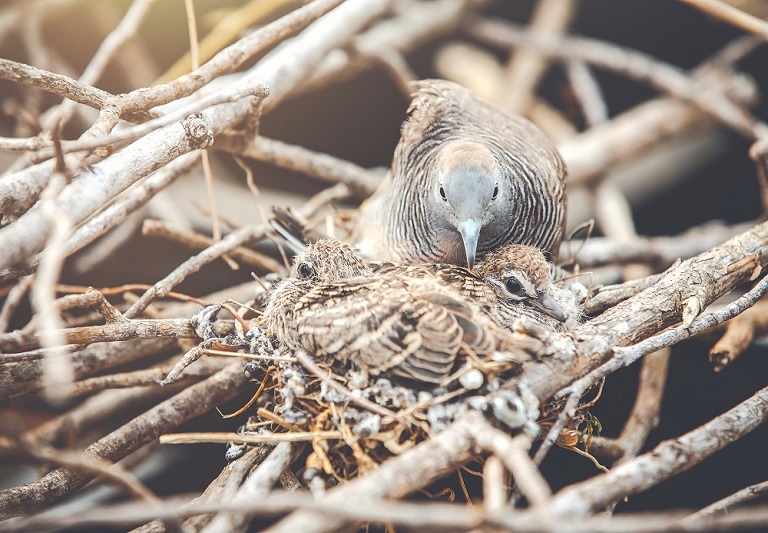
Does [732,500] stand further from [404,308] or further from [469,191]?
[469,191]

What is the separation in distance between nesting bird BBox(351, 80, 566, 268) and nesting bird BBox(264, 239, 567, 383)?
151 mm

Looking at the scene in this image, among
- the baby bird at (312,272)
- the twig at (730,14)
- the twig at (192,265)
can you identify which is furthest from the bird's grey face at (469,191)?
the twig at (730,14)

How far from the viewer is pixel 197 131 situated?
1842 mm

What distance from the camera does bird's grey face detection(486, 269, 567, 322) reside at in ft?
6.76

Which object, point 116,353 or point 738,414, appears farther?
point 116,353

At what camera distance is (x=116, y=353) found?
7.45 ft

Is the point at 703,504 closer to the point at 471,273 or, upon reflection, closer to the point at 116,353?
the point at 471,273

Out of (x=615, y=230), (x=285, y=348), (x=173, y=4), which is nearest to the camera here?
(x=285, y=348)

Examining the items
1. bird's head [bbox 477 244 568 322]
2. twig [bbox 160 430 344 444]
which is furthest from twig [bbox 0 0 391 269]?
bird's head [bbox 477 244 568 322]

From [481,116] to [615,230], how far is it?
118cm

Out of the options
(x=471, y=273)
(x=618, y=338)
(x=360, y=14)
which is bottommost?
(x=618, y=338)

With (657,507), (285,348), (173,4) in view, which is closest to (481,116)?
(285,348)

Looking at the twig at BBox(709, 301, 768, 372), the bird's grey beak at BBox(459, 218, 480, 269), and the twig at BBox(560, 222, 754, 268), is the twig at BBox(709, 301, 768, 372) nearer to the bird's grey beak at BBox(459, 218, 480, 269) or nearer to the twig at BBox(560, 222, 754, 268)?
the twig at BBox(560, 222, 754, 268)

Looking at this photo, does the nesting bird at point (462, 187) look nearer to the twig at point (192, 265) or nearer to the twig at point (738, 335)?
the twig at point (192, 265)
